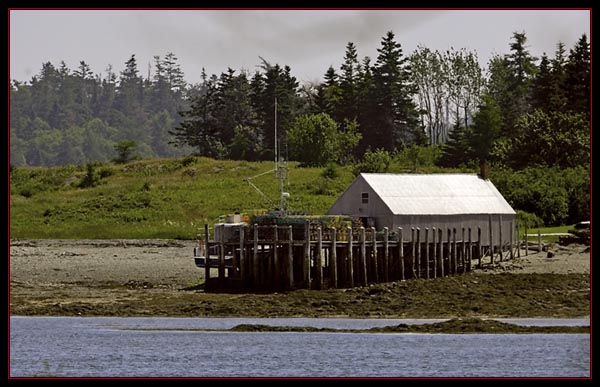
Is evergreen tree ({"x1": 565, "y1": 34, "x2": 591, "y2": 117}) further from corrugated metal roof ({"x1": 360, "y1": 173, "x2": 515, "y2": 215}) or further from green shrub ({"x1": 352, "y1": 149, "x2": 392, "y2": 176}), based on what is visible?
corrugated metal roof ({"x1": 360, "y1": 173, "x2": 515, "y2": 215})

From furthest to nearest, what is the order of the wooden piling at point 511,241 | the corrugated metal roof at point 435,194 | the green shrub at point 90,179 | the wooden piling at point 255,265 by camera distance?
1. the green shrub at point 90,179
2. the wooden piling at point 511,241
3. the corrugated metal roof at point 435,194
4. the wooden piling at point 255,265

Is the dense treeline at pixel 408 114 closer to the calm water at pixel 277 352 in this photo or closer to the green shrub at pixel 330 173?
the green shrub at pixel 330 173

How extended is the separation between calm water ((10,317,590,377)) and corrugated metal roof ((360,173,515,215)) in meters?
18.0

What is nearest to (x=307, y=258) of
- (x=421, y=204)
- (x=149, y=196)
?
(x=421, y=204)

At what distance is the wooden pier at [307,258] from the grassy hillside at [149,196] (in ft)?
70.2

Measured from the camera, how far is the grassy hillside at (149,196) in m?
91.4

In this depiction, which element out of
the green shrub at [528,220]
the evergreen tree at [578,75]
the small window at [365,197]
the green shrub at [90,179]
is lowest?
the green shrub at [528,220]

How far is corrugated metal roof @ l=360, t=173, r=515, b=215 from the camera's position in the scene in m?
73.4

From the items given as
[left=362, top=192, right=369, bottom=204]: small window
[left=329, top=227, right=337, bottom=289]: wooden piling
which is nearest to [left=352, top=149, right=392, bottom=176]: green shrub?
[left=362, top=192, right=369, bottom=204]: small window

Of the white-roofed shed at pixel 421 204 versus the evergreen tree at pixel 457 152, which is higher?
the evergreen tree at pixel 457 152

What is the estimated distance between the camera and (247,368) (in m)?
45.0

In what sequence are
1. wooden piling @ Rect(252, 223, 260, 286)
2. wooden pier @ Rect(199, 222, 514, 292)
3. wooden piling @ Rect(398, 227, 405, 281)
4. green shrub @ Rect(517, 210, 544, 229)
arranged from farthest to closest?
green shrub @ Rect(517, 210, 544, 229) < wooden piling @ Rect(398, 227, 405, 281) < wooden pier @ Rect(199, 222, 514, 292) < wooden piling @ Rect(252, 223, 260, 286)

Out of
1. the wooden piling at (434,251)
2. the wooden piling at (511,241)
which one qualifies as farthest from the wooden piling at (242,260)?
the wooden piling at (511,241)
